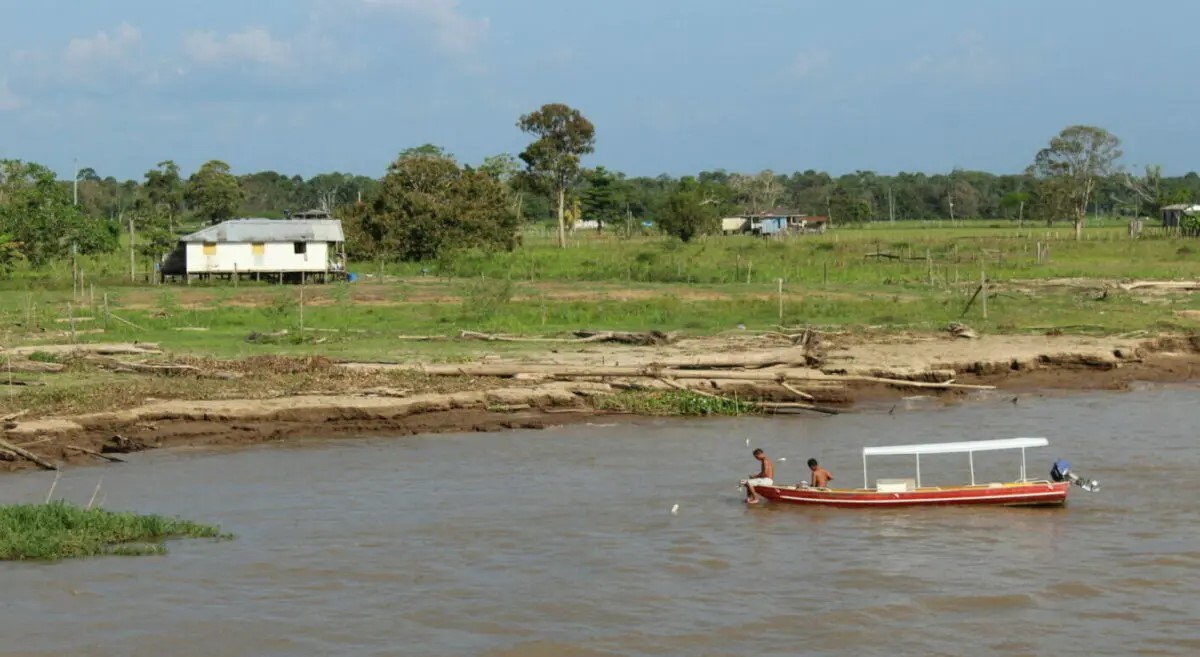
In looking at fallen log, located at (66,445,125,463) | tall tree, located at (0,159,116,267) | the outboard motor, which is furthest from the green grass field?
the outboard motor

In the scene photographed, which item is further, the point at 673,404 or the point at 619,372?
the point at 619,372

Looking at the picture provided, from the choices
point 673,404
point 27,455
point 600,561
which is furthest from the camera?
point 673,404

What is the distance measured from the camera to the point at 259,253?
5700 cm

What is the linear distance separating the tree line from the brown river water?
120 ft

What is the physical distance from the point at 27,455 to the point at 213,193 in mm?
71325

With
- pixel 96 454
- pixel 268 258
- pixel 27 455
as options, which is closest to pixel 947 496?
pixel 96 454

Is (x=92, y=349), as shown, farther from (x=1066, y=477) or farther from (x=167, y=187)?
(x=167, y=187)

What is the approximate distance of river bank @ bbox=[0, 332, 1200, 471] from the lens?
2362cm

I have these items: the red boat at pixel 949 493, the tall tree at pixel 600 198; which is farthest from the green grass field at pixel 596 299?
the tall tree at pixel 600 198

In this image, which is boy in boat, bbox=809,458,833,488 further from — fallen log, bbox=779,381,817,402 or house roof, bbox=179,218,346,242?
house roof, bbox=179,218,346,242

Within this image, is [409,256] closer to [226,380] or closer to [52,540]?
[226,380]

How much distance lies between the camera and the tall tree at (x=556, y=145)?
79188 mm

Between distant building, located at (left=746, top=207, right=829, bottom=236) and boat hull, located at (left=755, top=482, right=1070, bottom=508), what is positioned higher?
distant building, located at (left=746, top=207, right=829, bottom=236)

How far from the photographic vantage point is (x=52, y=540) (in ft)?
54.3
